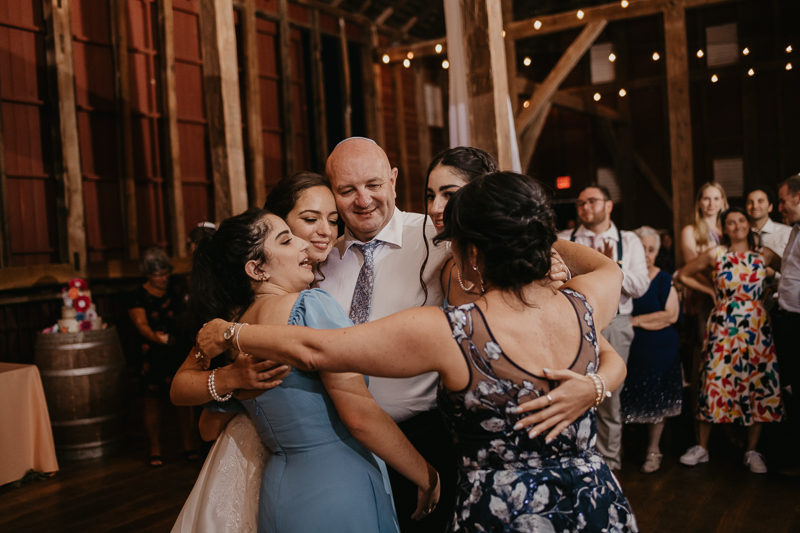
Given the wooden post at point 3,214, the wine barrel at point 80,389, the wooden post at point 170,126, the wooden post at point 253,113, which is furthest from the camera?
the wooden post at point 253,113

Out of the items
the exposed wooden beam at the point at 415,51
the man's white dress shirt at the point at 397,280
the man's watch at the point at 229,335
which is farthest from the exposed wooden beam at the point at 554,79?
the man's watch at the point at 229,335

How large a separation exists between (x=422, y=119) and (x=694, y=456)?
320 inches

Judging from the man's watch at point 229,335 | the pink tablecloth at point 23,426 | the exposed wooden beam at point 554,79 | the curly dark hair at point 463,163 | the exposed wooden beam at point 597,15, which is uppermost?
the exposed wooden beam at point 597,15

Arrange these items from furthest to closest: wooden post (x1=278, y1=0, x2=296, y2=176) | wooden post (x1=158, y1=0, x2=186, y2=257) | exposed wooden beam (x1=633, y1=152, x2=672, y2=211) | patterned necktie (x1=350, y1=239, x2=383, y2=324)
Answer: exposed wooden beam (x1=633, y1=152, x2=672, y2=211)
wooden post (x1=278, y1=0, x2=296, y2=176)
wooden post (x1=158, y1=0, x2=186, y2=257)
patterned necktie (x1=350, y1=239, x2=383, y2=324)

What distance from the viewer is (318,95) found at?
9555mm

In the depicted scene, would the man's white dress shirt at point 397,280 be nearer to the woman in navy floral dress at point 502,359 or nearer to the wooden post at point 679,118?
the woman in navy floral dress at point 502,359

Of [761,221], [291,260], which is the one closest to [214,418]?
[291,260]

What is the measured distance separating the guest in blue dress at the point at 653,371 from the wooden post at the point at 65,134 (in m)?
5.27

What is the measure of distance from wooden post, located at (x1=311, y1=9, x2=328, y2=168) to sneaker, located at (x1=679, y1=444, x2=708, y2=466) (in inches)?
268

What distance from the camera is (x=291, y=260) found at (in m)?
1.60

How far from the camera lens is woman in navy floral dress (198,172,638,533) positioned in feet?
3.95

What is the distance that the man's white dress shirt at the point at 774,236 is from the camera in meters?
4.48

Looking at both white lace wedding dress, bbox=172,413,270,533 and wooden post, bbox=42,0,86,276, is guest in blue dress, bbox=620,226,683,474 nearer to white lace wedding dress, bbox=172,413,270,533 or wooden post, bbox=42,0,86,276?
white lace wedding dress, bbox=172,413,270,533

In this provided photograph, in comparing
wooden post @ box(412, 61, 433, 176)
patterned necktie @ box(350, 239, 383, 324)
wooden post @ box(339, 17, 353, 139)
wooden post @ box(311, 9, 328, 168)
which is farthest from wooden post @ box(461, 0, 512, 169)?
wooden post @ box(412, 61, 433, 176)
